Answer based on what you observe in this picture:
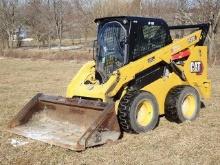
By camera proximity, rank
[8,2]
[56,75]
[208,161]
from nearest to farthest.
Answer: [208,161] → [56,75] → [8,2]

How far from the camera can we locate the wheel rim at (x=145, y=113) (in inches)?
287

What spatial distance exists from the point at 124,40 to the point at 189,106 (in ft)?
6.49

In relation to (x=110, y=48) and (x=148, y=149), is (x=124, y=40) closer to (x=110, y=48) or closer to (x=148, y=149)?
(x=110, y=48)

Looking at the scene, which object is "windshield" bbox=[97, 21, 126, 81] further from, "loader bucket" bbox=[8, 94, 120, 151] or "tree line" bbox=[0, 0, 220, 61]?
"tree line" bbox=[0, 0, 220, 61]

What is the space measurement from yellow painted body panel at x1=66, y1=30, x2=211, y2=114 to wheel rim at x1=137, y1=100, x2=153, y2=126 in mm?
359

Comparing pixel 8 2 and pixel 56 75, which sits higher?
pixel 8 2

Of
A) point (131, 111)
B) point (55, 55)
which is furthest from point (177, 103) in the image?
point (55, 55)

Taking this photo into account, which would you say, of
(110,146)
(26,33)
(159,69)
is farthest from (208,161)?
(26,33)

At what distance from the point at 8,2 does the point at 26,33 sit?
11.8m

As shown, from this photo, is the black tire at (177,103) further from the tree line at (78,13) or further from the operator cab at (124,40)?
the tree line at (78,13)

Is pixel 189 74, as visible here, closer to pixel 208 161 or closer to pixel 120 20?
pixel 120 20

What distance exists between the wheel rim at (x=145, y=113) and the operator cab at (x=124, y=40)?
2.63 feet

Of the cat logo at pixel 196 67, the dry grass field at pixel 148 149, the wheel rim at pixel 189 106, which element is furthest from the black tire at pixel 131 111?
the cat logo at pixel 196 67

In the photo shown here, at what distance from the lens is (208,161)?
235 inches
